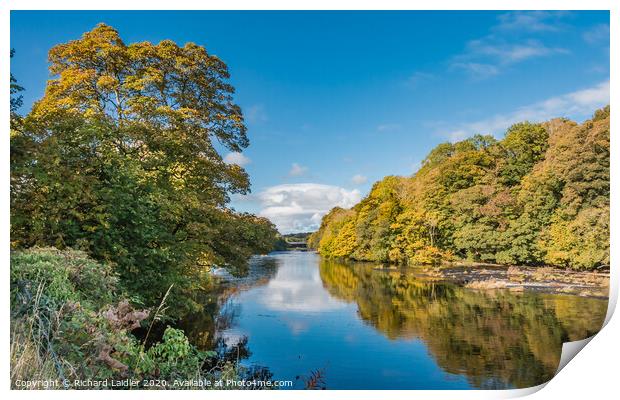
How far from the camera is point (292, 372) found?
5461mm

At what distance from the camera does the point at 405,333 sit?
7.23m

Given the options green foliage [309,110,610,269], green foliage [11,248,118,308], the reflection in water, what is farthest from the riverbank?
green foliage [11,248,118,308]

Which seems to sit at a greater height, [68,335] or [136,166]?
[136,166]

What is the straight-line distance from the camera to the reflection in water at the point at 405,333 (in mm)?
5371

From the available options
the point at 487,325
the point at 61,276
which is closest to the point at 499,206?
the point at 487,325

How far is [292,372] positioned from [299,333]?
5.27ft

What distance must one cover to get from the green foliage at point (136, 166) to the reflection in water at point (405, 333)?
138 cm

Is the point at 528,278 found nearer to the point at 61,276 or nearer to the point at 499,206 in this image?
the point at 499,206

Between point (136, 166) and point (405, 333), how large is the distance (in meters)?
4.63

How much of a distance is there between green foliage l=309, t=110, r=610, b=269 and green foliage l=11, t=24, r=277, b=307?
10.2ft

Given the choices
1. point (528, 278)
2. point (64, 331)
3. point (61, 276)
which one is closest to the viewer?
point (64, 331)
